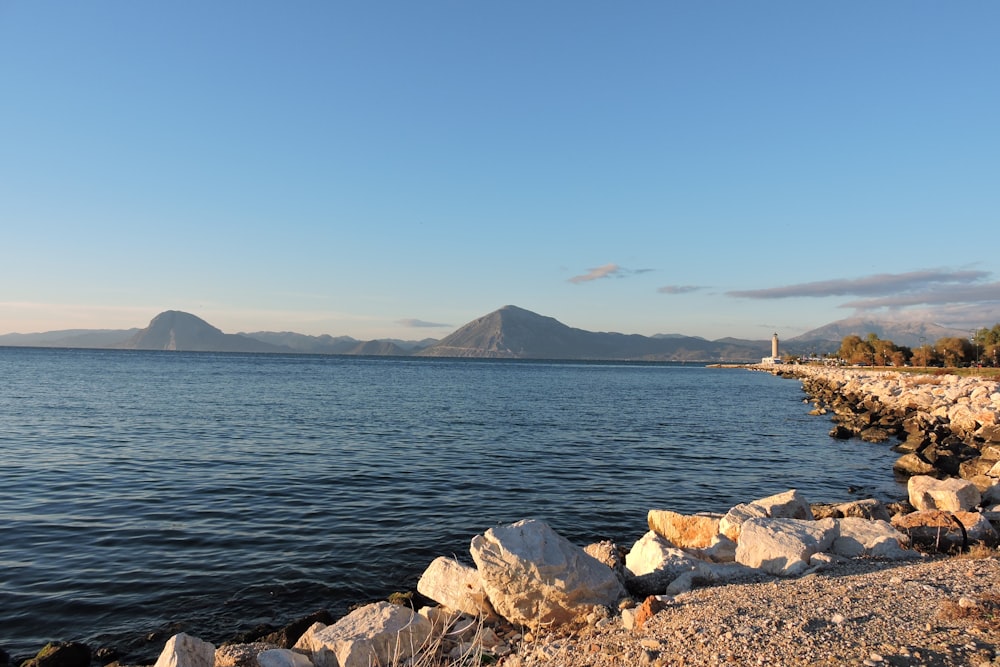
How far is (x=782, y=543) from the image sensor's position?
927cm

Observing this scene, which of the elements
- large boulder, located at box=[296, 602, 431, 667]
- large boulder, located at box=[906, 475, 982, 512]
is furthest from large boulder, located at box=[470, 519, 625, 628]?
large boulder, located at box=[906, 475, 982, 512]

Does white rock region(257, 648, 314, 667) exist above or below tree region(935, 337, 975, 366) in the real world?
below

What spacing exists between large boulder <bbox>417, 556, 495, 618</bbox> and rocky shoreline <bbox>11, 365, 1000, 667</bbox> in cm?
2

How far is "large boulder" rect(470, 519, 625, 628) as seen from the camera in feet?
25.5

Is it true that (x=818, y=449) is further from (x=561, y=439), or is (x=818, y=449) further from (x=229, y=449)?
(x=229, y=449)

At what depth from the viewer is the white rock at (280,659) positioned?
21.9ft

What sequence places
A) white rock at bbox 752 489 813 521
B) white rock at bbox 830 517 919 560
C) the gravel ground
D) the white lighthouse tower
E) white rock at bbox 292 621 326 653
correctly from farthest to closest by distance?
1. the white lighthouse tower
2. white rock at bbox 752 489 813 521
3. white rock at bbox 830 517 919 560
4. white rock at bbox 292 621 326 653
5. the gravel ground

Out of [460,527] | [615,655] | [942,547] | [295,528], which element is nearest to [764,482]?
[942,547]

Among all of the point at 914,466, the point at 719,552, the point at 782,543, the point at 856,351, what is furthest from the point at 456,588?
the point at 856,351

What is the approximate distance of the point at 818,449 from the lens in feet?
85.6

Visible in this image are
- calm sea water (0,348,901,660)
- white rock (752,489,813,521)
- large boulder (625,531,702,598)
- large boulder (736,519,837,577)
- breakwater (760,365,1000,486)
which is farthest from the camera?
breakwater (760,365,1000,486)

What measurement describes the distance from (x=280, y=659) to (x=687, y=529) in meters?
7.20

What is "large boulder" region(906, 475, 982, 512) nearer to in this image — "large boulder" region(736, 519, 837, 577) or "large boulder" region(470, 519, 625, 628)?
"large boulder" region(736, 519, 837, 577)

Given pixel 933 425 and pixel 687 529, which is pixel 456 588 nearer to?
pixel 687 529
